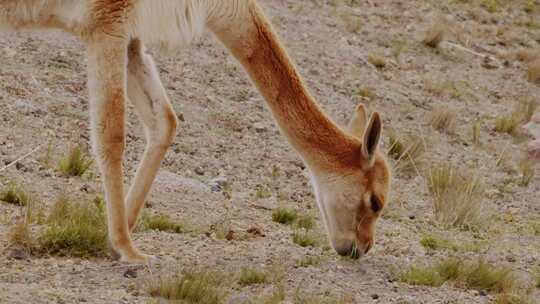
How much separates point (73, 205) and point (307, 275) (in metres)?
1.71

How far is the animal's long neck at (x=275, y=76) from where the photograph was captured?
723 cm

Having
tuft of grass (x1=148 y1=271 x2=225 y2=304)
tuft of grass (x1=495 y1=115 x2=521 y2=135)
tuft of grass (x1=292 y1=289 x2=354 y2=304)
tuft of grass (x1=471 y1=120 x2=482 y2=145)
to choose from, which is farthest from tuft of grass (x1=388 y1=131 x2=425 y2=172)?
tuft of grass (x1=148 y1=271 x2=225 y2=304)

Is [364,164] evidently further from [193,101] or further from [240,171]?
[193,101]

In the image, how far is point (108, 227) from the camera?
23.2 feet

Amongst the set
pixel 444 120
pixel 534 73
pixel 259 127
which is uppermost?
pixel 259 127

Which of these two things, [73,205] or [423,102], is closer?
[73,205]

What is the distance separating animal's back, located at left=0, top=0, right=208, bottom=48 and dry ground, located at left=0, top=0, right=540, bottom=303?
1416 mm

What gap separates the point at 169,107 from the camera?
7535mm

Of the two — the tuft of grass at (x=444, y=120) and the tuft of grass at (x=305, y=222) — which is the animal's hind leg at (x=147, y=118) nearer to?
the tuft of grass at (x=305, y=222)

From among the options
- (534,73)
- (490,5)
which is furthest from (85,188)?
(490,5)

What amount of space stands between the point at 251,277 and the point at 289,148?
456cm

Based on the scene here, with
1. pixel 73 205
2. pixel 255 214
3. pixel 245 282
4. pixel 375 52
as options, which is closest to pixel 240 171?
pixel 255 214

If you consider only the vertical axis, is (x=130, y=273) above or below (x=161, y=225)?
above

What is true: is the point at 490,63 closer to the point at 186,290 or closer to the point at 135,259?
Result: the point at 135,259
